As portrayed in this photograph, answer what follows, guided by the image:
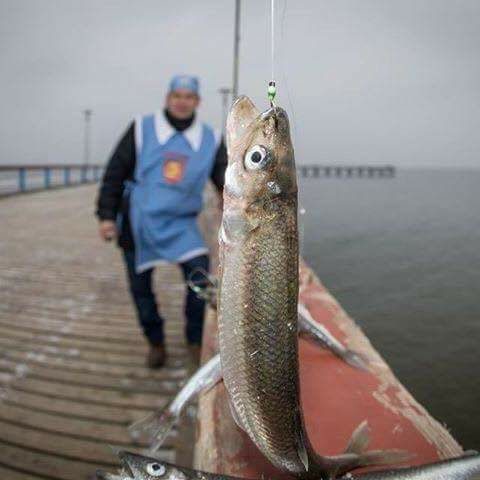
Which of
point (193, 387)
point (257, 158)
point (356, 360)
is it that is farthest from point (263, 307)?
point (356, 360)

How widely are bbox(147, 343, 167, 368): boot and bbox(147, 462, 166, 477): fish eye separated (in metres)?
3.23

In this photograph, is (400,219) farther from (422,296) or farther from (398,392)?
(398,392)

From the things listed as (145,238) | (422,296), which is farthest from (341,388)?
(422,296)

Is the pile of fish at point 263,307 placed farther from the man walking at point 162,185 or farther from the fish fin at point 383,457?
the man walking at point 162,185

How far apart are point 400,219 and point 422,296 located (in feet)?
71.1

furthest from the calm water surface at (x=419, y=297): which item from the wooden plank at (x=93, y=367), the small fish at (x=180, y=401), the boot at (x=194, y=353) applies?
the wooden plank at (x=93, y=367)

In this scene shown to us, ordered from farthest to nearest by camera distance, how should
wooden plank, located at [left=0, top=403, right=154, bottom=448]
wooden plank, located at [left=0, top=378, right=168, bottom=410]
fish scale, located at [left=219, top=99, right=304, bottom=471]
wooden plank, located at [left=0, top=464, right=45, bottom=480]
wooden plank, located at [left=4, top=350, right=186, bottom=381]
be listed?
wooden plank, located at [left=4, top=350, right=186, bottom=381] < wooden plank, located at [left=0, top=378, right=168, bottom=410] < wooden plank, located at [left=0, top=403, right=154, bottom=448] < wooden plank, located at [left=0, top=464, right=45, bottom=480] < fish scale, located at [left=219, top=99, right=304, bottom=471]

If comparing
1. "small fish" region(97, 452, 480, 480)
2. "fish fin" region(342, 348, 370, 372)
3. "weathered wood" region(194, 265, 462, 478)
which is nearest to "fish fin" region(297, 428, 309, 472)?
"small fish" region(97, 452, 480, 480)

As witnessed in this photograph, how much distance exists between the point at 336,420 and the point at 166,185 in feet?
8.85

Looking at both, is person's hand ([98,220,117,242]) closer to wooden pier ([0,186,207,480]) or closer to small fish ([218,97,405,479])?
wooden pier ([0,186,207,480])

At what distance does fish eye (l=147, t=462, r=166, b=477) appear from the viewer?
177cm

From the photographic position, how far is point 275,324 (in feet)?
5.49

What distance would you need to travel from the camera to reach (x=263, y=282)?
165cm

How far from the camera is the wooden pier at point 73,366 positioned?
365cm
